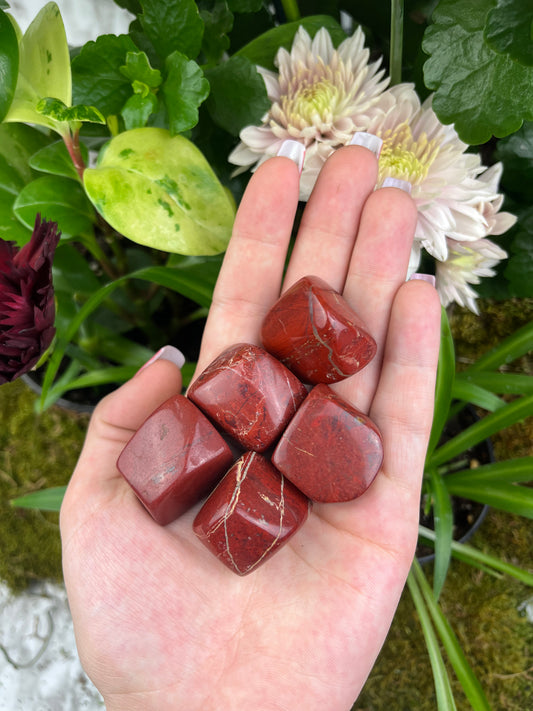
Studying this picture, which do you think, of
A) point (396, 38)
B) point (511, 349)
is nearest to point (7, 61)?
point (396, 38)

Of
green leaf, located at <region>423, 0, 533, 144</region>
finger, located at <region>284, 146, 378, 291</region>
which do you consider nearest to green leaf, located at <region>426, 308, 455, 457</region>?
finger, located at <region>284, 146, 378, 291</region>

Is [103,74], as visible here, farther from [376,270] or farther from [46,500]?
[46,500]

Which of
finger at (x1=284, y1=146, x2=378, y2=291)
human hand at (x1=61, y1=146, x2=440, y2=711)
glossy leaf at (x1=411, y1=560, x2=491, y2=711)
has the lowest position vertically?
glossy leaf at (x1=411, y1=560, x2=491, y2=711)

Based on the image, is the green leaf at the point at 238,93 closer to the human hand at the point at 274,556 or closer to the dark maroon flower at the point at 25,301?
the human hand at the point at 274,556

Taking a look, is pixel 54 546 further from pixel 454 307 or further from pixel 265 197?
pixel 454 307

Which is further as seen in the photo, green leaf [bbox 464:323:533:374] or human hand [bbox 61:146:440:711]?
green leaf [bbox 464:323:533:374]

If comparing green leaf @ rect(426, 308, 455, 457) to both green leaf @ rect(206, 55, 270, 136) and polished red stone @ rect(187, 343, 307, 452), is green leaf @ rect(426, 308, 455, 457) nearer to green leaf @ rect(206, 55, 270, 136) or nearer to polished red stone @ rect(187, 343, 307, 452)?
polished red stone @ rect(187, 343, 307, 452)

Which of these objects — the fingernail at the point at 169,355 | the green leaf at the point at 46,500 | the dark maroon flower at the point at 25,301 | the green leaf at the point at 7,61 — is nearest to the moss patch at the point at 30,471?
the green leaf at the point at 46,500
